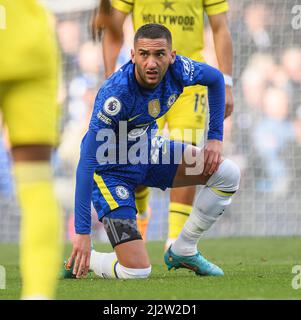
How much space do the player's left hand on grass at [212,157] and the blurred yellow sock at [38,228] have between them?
8.62 ft

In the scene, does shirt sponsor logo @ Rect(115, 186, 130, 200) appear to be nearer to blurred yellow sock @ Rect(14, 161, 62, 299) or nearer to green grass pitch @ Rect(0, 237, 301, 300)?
green grass pitch @ Rect(0, 237, 301, 300)

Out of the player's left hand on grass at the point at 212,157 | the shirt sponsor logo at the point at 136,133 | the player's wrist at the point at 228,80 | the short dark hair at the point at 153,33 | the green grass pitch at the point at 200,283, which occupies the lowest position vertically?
the green grass pitch at the point at 200,283

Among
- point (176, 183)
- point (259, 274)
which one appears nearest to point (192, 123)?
point (176, 183)

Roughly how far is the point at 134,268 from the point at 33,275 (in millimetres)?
2610

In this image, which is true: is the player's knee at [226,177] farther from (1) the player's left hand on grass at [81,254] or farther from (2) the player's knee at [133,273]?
(1) the player's left hand on grass at [81,254]

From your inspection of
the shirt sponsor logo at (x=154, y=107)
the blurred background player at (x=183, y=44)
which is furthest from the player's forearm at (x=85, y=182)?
the blurred background player at (x=183, y=44)

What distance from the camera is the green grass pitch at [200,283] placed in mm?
4426

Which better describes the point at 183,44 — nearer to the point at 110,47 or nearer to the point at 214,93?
the point at 110,47

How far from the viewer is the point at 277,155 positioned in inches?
446

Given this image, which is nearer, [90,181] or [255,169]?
[90,181]

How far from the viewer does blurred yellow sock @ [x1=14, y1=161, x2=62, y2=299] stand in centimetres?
303

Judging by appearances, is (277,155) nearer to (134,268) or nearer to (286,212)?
(286,212)

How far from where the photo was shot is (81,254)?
174 inches

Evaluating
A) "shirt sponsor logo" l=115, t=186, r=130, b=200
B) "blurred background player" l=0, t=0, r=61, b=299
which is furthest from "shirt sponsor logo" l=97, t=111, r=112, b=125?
"blurred background player" l=0, t=0, r=61, b=299
